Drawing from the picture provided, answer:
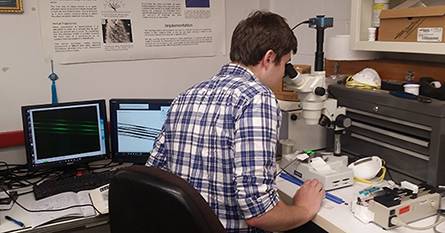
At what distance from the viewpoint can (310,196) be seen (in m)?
1.41

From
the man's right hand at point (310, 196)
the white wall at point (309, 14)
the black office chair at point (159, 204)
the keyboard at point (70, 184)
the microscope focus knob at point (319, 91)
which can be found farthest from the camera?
the white wall at point (309, 14)

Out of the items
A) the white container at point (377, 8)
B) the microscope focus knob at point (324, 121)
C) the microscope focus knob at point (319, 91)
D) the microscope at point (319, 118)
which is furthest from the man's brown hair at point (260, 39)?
the white container at point (377, 8)

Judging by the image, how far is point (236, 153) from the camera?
116 centimetres

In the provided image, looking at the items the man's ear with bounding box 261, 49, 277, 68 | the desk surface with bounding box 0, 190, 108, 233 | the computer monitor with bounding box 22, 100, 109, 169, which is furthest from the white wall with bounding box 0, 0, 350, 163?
the man's ear with bounding box 261, 49, 277, 68

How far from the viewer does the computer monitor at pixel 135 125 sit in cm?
196

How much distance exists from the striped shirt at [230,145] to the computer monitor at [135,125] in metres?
0.68

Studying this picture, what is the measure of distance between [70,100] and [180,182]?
4.49 ft

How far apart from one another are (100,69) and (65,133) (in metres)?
0.43

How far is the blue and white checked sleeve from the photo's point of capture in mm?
1150

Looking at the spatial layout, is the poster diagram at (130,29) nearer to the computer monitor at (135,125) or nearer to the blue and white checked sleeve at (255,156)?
the computer monitor at (135,125)

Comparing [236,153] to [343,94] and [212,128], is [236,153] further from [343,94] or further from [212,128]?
[343,94]

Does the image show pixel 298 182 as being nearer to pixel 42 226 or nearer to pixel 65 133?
pixel 42 226

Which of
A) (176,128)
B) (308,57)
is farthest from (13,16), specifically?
(308,57)

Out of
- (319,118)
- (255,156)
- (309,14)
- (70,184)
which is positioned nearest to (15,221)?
(70,184)
